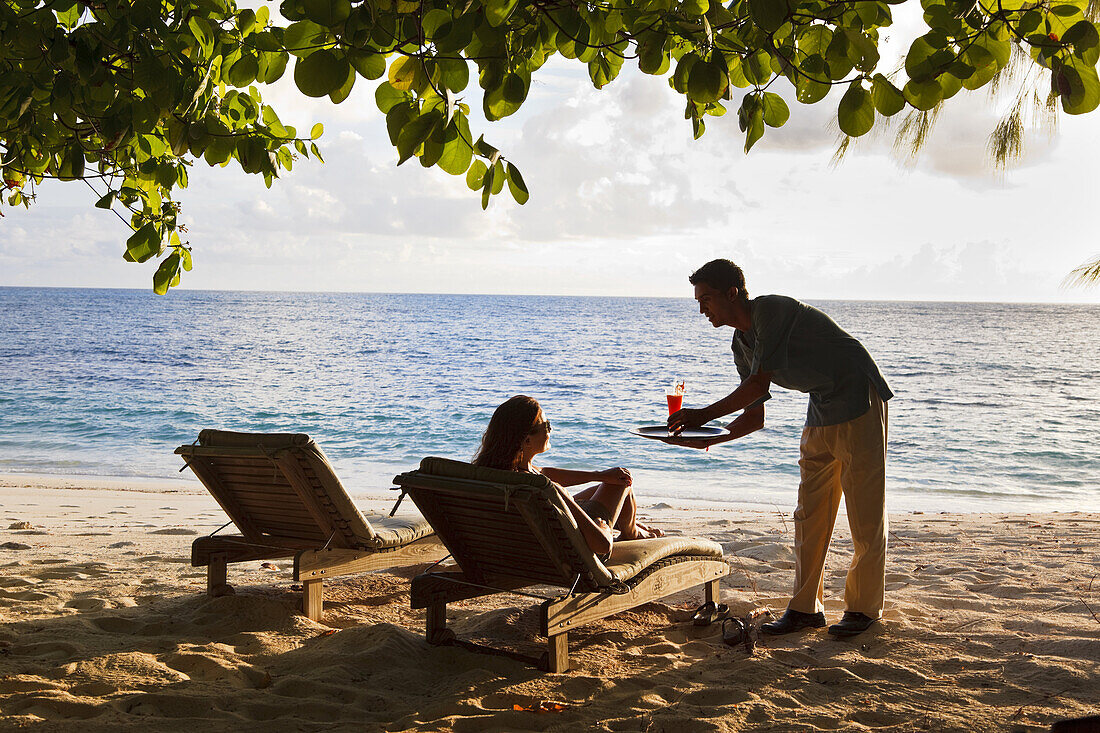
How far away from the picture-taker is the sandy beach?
3.09 metres

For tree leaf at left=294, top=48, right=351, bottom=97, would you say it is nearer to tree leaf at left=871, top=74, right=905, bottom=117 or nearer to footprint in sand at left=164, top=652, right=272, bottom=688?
tree leaf at left=871, top=74, right=905, bottom=117

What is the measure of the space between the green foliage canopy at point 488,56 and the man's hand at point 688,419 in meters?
1.48

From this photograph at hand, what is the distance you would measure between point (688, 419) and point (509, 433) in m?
0.82

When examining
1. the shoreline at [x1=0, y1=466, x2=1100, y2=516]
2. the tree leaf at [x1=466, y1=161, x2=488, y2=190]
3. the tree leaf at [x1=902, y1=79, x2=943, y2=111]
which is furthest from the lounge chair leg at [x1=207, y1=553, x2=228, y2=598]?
the shoreline at [x1=0, y1=466, x2=1100, y2=516]

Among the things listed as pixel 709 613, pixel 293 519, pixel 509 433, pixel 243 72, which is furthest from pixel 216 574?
pixel 243 72

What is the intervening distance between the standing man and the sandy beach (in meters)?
0.23

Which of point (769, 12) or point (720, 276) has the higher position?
point (769, 12)

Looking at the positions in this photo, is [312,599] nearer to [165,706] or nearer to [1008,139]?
[165,706]

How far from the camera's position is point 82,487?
10.7 metres

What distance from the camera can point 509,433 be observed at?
3898 mm

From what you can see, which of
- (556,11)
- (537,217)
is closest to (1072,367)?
(556,11)

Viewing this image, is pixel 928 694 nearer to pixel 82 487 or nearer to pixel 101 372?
pixel 82 487

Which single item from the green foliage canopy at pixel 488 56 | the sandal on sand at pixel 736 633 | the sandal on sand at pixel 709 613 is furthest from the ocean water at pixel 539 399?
the green foliage canopy at pixel 488 56

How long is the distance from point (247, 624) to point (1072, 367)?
1501 inches
